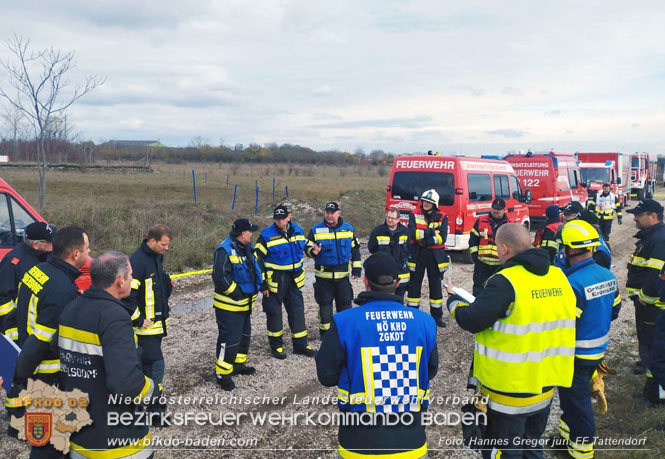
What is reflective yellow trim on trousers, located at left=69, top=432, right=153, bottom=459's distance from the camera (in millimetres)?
2602

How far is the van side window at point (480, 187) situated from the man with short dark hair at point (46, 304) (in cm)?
870

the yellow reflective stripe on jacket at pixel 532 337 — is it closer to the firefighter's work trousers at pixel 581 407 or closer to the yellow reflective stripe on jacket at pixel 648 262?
the firefighter's work trousers at pixel 581 407

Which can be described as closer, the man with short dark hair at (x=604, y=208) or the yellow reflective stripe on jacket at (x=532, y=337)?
the yellow reflective stripe on jacket at (x=532, y=337)

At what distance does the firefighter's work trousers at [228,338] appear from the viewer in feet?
16.4

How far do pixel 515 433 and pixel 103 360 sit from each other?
259cm

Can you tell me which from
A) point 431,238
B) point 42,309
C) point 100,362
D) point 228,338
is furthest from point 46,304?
point 431,238

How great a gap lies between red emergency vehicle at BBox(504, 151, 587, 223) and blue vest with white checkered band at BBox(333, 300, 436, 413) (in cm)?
1410

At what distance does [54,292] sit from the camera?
304 cm

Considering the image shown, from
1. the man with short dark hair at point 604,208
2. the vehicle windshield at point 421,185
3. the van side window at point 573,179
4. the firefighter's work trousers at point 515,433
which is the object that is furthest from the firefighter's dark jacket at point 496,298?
the van side window at point 573,179

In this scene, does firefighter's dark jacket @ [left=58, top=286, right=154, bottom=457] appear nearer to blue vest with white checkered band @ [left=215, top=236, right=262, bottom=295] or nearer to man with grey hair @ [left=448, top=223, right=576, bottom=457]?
man with grey hair @ [left=448, top=223, right=576, bottom=457]

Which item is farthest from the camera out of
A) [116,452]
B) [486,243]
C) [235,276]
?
[486,243]

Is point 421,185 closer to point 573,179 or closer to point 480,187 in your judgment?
point 480,187

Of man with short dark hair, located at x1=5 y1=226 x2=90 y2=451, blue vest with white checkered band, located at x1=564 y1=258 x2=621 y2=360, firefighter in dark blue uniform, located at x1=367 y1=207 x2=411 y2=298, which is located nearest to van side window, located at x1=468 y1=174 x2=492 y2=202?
firefighter in dark blue uniform, located at x1=367 y1=207 x2=411 y2=298

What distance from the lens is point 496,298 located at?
290cm
